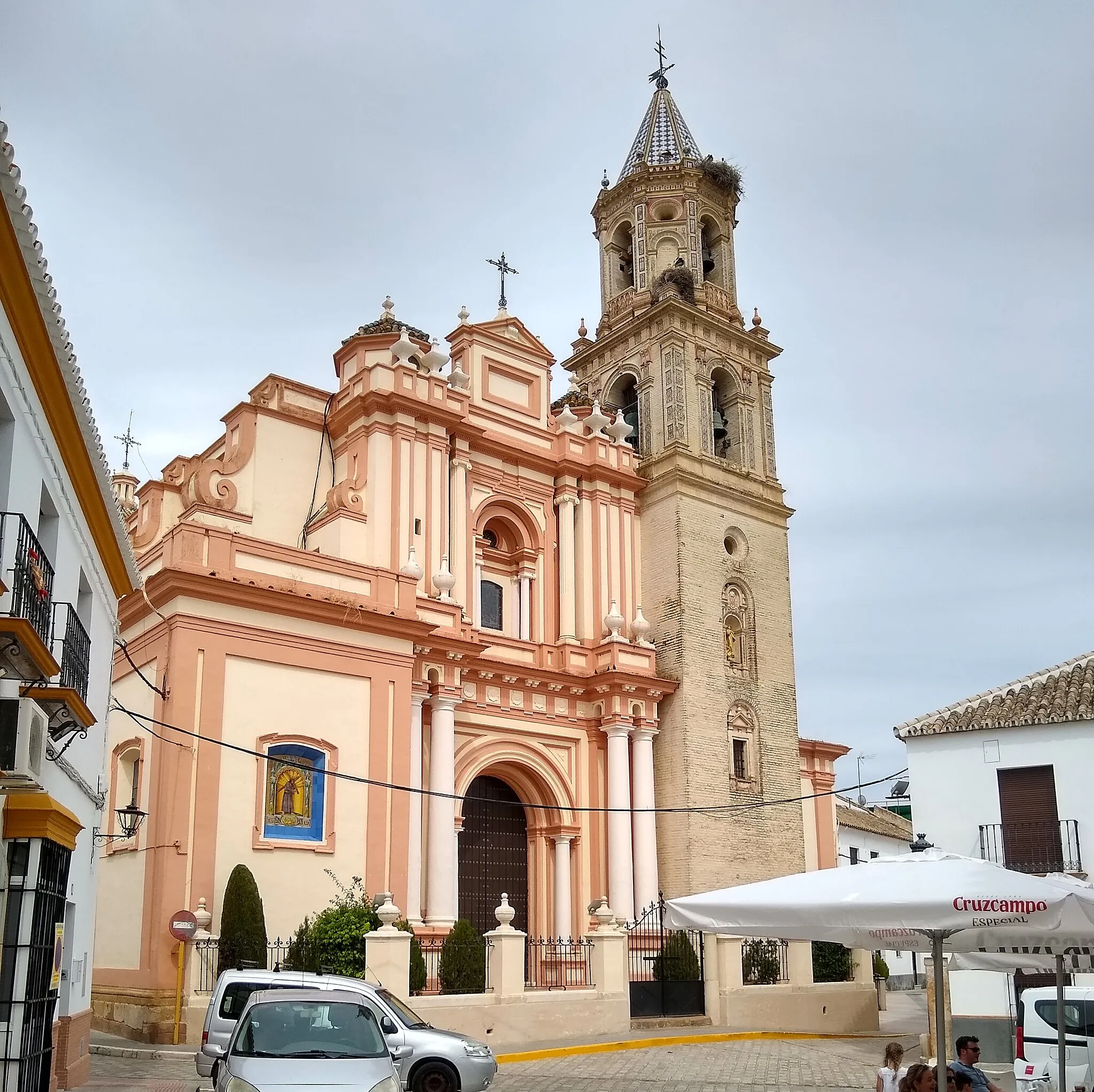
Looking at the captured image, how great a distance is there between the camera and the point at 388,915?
62.8 ft

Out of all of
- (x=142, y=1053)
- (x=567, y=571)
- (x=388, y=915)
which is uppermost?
(x=567, y=571)

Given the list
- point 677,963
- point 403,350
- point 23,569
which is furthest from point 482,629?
point 23,569

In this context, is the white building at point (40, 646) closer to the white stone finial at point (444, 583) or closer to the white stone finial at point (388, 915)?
the white stone finial at point (388, 915)

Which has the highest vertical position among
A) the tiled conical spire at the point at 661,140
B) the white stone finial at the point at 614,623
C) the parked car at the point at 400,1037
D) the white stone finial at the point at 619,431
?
the tiled conical spire at the point at 661,140

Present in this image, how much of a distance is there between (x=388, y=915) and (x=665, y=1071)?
4812 millimetres

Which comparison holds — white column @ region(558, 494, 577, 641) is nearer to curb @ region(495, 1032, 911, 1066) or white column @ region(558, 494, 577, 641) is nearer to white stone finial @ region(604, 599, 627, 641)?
white stone finial @ region(604, 599, 627, 641)

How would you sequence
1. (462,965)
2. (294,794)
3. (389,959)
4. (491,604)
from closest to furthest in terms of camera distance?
(389,959)
(462,965)
(294,794)
(491,604)

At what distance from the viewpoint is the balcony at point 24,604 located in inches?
352

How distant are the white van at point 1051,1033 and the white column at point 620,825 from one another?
1200 cm

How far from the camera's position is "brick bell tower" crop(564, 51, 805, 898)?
28295mm

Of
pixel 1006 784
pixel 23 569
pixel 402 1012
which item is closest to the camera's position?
pixel 23 569

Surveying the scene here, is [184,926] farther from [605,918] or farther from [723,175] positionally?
[723,175]

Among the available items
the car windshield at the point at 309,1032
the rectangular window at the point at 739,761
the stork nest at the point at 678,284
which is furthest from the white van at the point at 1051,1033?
the stork nest at the point at 678,284

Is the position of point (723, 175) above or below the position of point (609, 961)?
→ above
